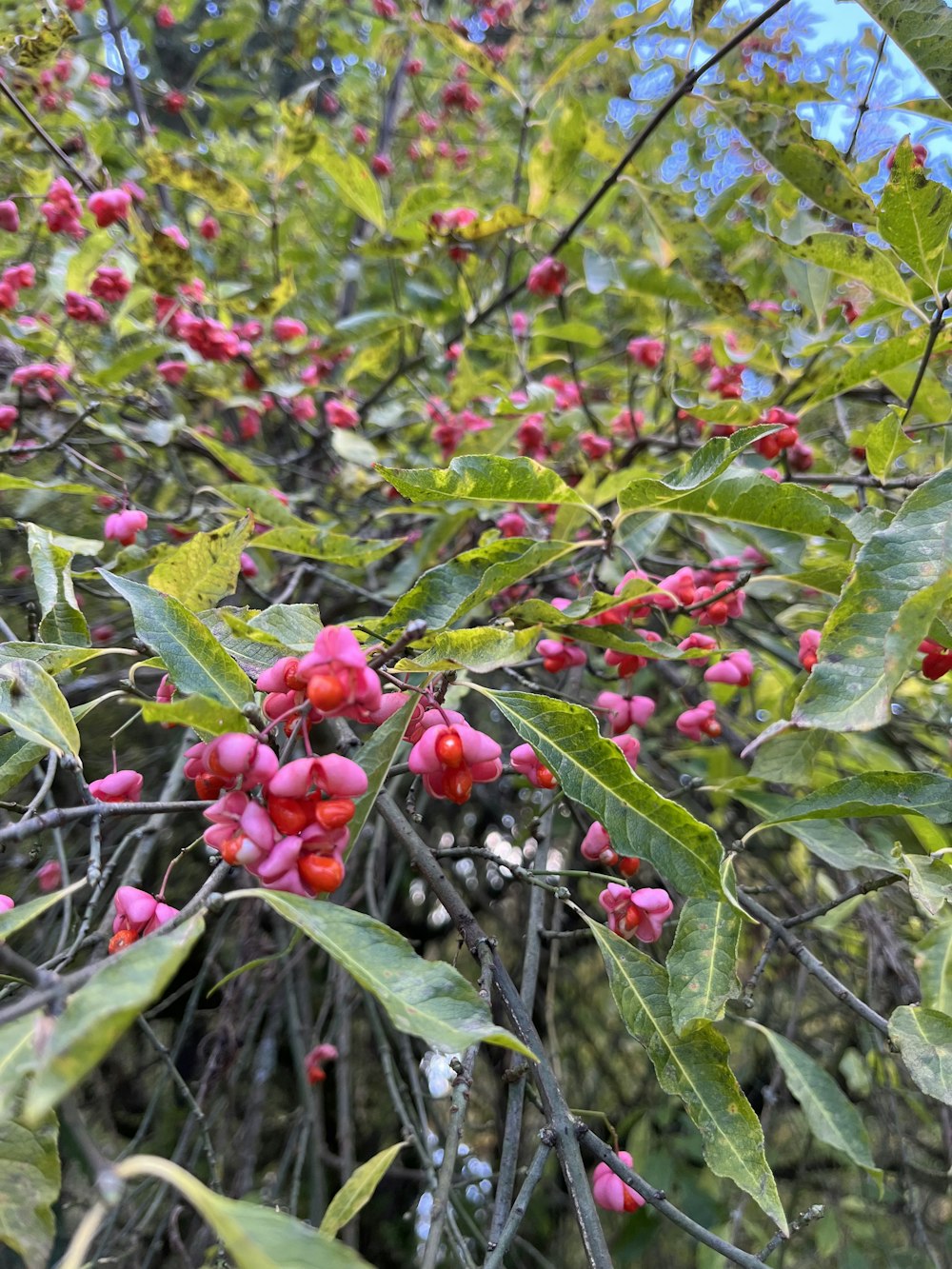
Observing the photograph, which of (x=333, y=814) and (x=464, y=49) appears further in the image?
(x=464, y=49)

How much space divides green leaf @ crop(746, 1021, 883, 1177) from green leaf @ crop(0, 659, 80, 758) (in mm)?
847

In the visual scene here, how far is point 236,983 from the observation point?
1.76 metres

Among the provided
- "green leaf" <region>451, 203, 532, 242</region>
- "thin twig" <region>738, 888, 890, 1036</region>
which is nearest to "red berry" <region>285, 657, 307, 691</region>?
"thin twig" <region>738, 888, 890, 1036</region>

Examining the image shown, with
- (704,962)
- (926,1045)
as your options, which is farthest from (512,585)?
(926,1045)

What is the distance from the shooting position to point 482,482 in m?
0.87

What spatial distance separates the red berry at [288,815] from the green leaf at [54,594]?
1.19 feet

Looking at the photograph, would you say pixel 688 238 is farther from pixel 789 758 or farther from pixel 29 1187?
pixel 29 1187

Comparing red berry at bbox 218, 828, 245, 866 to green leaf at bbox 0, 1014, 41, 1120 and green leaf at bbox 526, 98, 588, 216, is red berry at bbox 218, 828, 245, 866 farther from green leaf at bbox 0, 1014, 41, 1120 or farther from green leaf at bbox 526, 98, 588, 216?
green leaf at bbox 526, 98, 588, 216

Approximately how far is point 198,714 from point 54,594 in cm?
43

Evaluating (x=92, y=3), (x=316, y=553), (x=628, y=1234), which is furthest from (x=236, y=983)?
(x=92, y=3)

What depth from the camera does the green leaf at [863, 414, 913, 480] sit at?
999 millimetres

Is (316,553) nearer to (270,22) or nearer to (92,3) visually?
(92,3)

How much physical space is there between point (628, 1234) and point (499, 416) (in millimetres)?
1727

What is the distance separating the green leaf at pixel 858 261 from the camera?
3.43 ft
